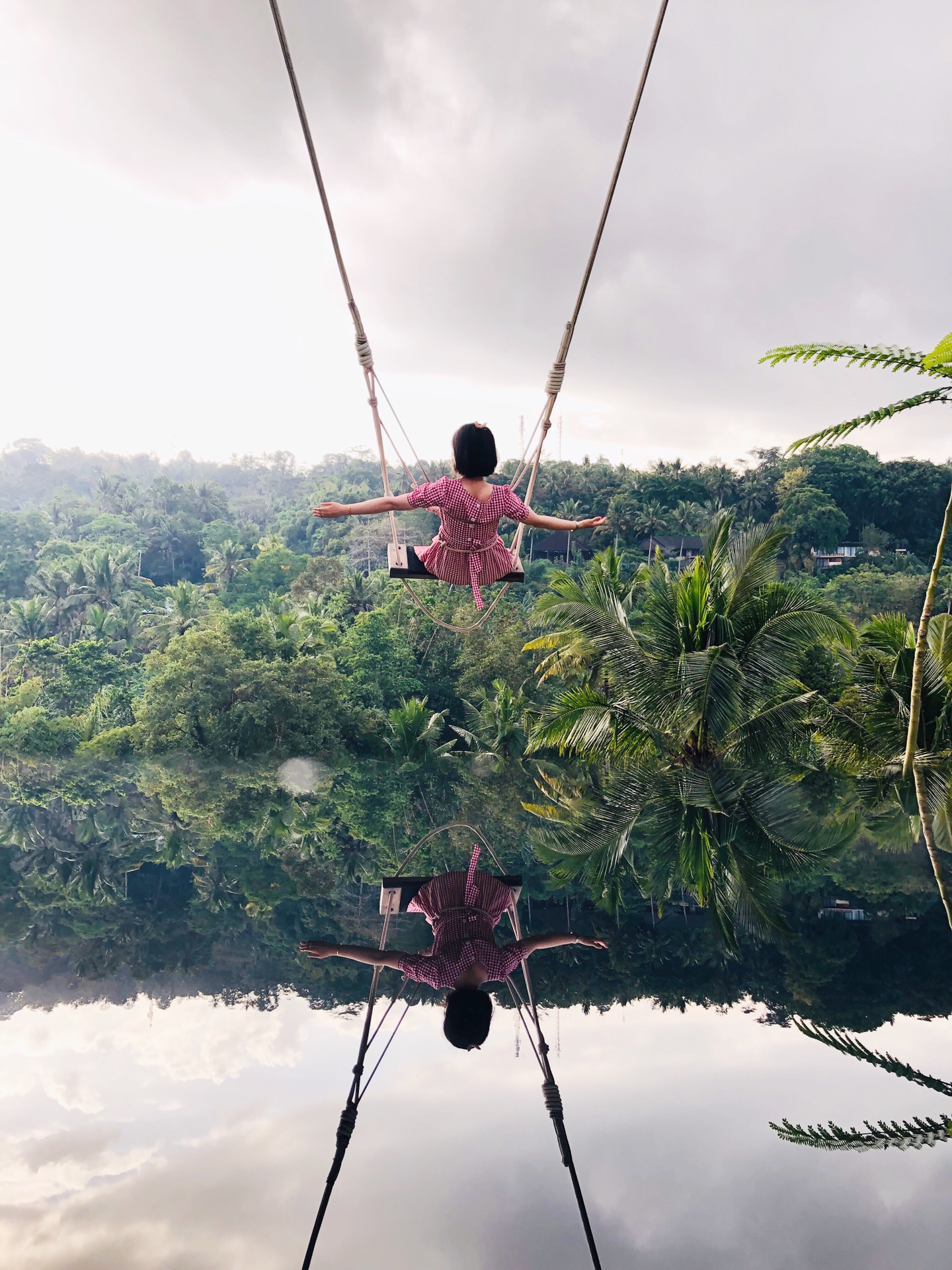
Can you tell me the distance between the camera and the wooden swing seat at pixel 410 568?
5.14 metres

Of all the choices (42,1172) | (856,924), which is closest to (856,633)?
(856,924)

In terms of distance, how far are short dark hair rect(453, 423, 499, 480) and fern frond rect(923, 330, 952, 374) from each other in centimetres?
421

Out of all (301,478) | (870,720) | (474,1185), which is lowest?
(301,478)

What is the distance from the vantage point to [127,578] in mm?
34656

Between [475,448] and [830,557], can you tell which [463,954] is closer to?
[475,448]

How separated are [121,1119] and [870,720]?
9361mm

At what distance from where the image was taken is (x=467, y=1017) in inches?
117

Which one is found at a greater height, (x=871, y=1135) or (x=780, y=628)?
(x=871, y=1135)

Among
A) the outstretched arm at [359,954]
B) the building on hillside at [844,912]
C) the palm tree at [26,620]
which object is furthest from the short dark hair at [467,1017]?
the palm tree at [26,620]

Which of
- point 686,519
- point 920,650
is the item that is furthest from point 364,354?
point 686,519

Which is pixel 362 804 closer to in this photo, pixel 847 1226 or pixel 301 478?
pixel 847 1226

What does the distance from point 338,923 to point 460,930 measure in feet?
2.08

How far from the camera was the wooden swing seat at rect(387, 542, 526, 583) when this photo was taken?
5141 mm

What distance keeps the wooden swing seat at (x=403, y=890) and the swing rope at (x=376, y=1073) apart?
28 cm
